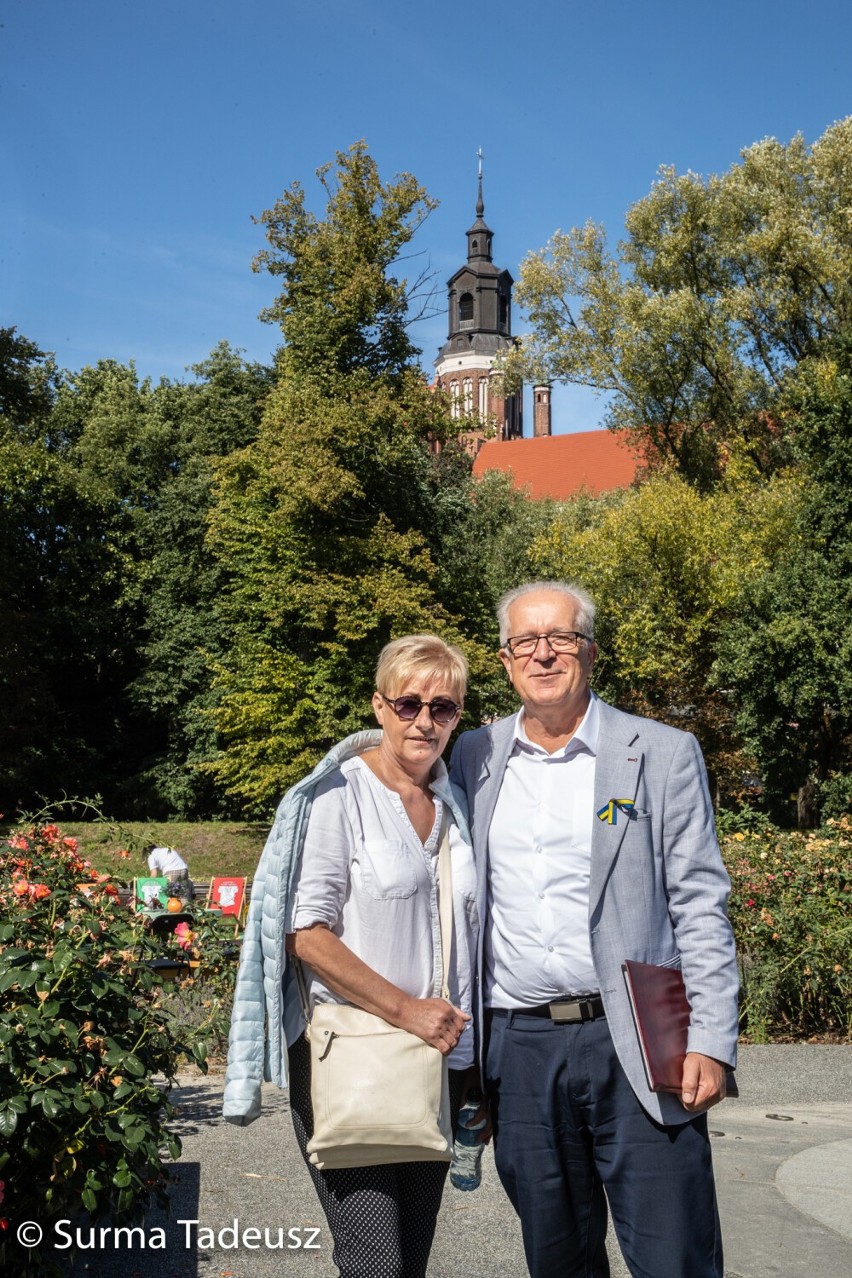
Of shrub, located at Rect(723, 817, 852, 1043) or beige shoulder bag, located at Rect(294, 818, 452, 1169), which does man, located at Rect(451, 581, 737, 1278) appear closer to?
beige shoulder bag, located at Rect(294, 818, 452, 1169)

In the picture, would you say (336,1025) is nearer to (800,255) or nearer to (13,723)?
(800,255)

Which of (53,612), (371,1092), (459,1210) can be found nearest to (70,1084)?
(371,1092)

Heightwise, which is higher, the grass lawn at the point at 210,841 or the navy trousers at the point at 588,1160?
the navy trousers at the point at 588,1160

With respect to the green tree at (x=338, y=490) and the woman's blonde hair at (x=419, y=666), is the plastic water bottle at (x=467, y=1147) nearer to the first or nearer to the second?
the woman's blonde hair at (x=419, y=666)

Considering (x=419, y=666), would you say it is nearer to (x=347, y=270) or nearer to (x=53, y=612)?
(x=347, y=270)

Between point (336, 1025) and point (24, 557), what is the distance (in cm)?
3372

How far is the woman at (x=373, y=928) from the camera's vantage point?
8.89 ft

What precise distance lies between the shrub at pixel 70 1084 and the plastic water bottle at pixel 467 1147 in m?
0.81

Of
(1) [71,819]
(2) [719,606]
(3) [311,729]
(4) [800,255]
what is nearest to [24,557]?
(1) [71,819]

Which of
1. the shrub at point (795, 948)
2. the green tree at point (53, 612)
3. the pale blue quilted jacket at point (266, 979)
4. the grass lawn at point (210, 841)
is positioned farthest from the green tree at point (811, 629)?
the pale blue quilted jacket at point (266, 979)

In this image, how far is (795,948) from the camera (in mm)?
7789

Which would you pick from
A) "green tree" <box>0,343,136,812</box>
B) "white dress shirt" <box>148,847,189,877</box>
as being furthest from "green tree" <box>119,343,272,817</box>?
"white dress shirt" <box>148,847,189,877</box>

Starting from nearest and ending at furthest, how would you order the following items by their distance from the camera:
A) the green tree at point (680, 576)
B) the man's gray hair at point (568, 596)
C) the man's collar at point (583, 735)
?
the man's collar at point (583, 735)
the man's gray hair at point (568, 596)
the green tree at point (680, 576)

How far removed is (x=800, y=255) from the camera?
26844 millimetres
